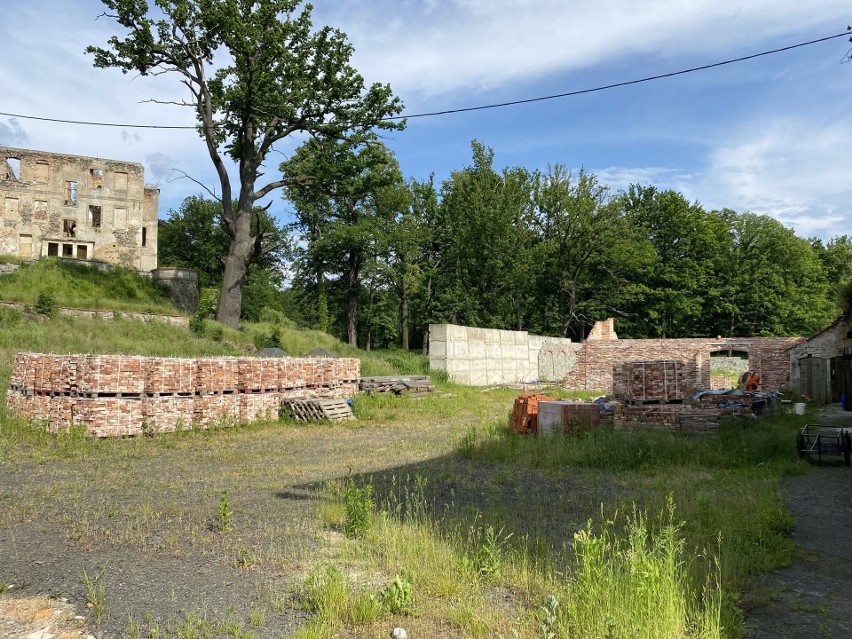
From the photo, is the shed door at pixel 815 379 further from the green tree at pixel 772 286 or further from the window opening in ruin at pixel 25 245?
the window opening in ruin at pixel 25 245

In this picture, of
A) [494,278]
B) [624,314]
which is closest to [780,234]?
[624,314]

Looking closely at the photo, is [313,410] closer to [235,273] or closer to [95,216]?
[235,273]

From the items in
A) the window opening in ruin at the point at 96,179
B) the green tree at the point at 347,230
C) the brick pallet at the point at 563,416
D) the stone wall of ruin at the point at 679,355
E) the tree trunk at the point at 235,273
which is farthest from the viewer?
the window opening in ruin at the point at 96,179

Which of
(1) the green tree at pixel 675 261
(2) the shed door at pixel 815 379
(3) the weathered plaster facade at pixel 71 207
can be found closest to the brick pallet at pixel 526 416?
(2) the shed door at pixel 815 379

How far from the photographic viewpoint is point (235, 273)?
2752cm

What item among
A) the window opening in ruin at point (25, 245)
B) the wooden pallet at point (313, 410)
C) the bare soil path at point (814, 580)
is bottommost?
the bare soil path at point (814, 580)

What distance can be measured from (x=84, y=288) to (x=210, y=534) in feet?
86.3

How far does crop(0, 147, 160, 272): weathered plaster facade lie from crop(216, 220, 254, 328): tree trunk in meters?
19.7

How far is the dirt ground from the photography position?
4371 mm

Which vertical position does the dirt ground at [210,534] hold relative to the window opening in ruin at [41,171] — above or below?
below

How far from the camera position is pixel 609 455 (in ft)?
34.5

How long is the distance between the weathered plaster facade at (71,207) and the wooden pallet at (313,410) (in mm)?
33320

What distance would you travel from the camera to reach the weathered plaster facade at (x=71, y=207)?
41344 mm

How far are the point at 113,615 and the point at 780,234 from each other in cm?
5608
